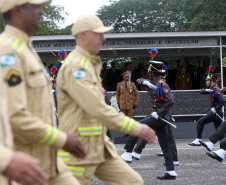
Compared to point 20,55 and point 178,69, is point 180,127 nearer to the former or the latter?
point 178,69

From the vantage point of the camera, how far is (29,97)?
3.40m

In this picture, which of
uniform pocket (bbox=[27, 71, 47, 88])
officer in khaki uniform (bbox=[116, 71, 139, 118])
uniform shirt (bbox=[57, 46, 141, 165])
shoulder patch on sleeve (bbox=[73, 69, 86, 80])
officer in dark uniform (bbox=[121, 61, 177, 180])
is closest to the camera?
uniform pocket (bbox=[27, 71, 47, 88])

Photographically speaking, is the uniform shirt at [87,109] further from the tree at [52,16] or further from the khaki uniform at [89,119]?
the tree at [52,16]

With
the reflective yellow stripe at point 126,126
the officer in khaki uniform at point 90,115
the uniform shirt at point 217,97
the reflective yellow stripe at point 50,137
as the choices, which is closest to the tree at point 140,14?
the uniform shirt at point 217,97

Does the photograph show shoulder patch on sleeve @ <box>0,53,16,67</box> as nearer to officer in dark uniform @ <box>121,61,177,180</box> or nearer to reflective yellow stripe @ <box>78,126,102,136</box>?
reflective yellow stripe @ <box>78,126,102,136</box>

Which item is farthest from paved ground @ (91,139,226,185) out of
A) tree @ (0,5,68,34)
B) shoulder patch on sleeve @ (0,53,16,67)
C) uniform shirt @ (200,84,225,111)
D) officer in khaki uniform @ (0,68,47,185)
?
tree @ (0,5,68,34)

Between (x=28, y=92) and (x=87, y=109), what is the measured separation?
0.86 metres

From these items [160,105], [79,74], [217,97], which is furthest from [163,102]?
[79,74]

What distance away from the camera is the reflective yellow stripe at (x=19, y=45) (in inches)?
130

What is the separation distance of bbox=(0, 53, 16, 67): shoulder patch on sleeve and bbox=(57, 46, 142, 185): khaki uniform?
3.45 ft

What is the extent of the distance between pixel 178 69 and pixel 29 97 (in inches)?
692

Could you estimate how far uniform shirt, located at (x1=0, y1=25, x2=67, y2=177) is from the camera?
309 centimetres

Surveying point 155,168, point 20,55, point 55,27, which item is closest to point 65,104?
point 20,55

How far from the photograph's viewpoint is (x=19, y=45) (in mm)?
3348
